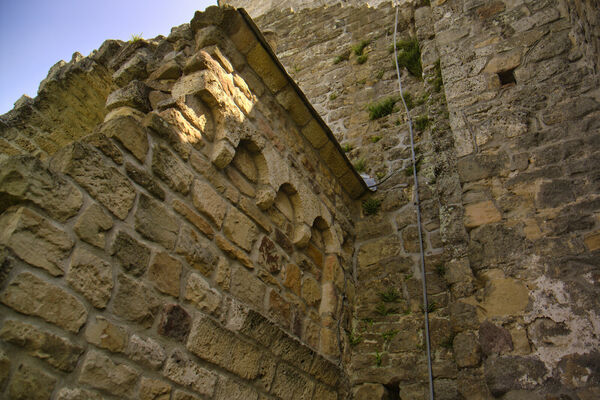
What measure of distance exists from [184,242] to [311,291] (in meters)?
1.36

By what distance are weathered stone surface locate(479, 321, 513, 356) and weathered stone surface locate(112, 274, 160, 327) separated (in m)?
1.92

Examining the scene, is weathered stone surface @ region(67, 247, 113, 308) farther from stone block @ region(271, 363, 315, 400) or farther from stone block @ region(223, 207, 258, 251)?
stone block @ region(271, 363, 315, 400)

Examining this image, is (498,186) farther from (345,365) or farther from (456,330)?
(345,365)

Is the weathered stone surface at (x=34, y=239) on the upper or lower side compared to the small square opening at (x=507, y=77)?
lower

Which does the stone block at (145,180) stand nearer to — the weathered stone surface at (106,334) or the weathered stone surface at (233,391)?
the weathered stone surface at (106,334)

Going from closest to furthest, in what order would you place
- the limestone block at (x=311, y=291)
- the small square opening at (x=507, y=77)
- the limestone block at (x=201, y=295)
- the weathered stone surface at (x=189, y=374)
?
the weathered stone surface at (x=189, y=374) → the limestone block at (x=201, y=295) → the limestone block at (x=311, y=291) → the small square opening at (x=507, y=77)

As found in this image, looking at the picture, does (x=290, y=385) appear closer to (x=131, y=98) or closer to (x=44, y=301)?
(x=44, y=301)

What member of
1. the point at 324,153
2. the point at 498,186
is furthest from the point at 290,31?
the point at 498,186

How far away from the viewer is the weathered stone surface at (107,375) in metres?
1.70

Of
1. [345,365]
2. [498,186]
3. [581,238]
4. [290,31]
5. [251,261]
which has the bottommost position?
[345,365]

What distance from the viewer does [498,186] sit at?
10.5ft

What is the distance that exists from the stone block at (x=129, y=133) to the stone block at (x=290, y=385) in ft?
4.95

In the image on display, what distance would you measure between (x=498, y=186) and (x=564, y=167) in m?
0.43

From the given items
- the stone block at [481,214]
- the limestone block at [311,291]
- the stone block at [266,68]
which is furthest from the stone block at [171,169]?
the stone block at [481,214]
